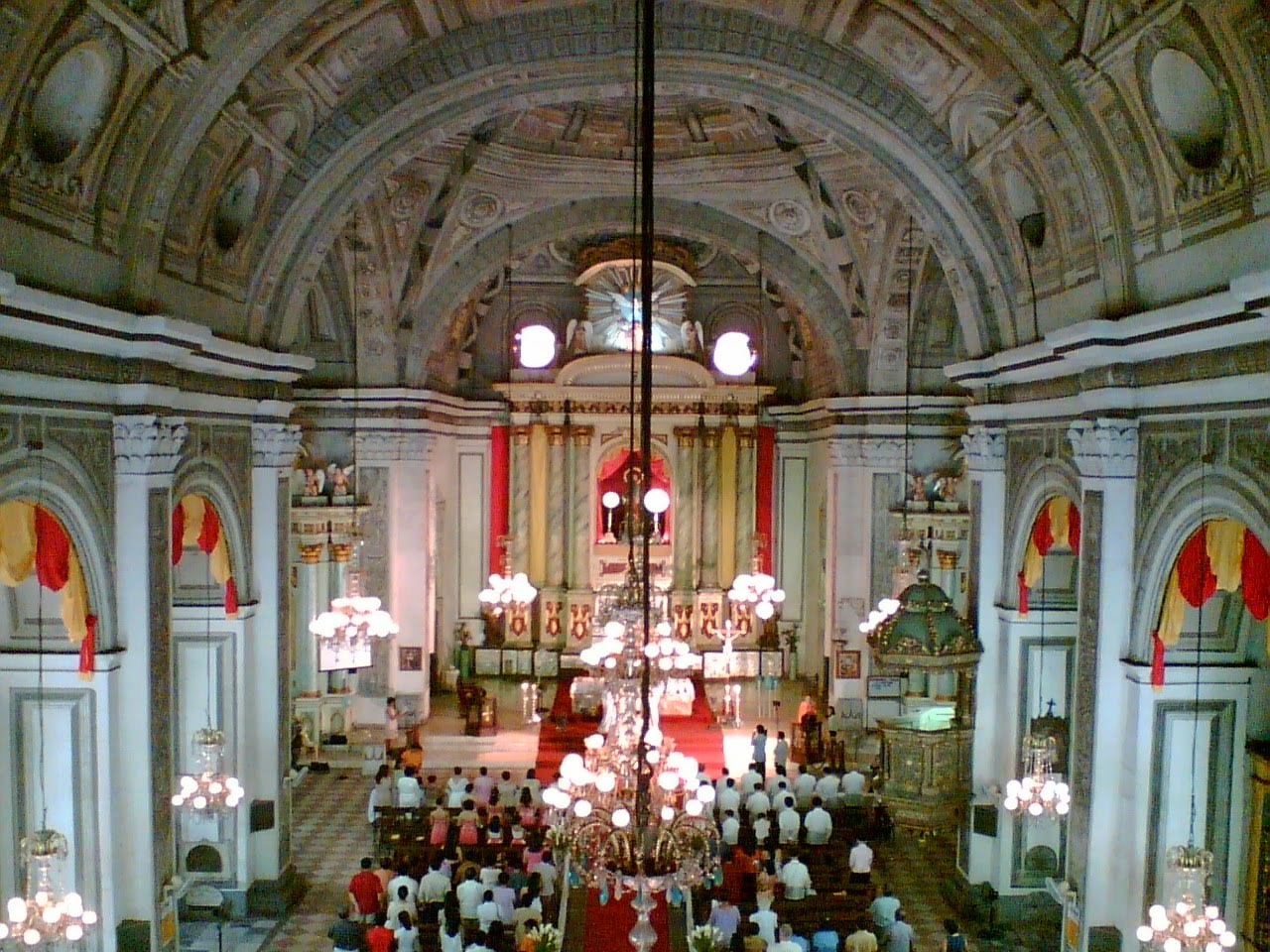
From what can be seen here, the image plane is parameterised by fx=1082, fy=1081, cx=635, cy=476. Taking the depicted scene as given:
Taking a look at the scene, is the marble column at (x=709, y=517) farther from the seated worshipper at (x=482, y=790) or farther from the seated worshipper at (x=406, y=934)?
the seated worshipper at (x=406, y=934)

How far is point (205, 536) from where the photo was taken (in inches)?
412

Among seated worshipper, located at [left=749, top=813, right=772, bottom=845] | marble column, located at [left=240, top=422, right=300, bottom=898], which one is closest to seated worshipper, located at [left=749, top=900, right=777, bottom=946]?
seated worshipper, located at [left=749, top=813, right=772, bottom=845]

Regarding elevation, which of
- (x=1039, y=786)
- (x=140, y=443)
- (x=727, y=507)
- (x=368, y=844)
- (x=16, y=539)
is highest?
(x=140, y=443)

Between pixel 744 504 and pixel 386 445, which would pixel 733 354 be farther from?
pixel 386 445

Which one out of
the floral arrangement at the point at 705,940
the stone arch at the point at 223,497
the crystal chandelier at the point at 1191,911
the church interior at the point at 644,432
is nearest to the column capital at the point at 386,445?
the church interior at the point at 644,432

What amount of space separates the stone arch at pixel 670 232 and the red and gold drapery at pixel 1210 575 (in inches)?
378

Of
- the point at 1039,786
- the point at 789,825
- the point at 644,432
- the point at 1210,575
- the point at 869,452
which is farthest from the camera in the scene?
the point at 869,452

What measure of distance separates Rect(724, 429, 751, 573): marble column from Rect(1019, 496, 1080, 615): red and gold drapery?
11097 mm

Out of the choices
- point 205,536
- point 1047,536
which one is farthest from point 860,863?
point 205,536

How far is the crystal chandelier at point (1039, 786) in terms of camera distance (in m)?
9.94

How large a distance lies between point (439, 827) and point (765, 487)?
466 inches

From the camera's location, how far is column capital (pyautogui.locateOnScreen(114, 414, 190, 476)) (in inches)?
334

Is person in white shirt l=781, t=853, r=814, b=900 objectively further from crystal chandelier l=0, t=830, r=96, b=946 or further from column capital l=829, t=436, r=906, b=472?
column capital l=829, t=436, r=906, b=472

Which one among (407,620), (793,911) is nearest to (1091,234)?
(793,911)
